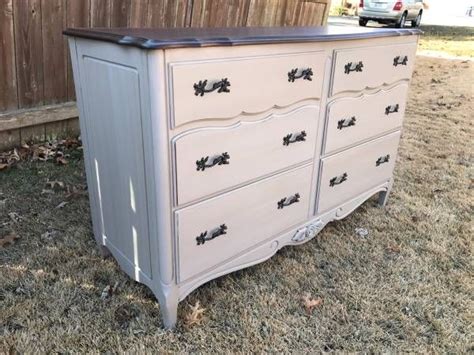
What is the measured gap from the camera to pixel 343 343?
1717 mm

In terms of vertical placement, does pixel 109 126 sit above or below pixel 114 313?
above

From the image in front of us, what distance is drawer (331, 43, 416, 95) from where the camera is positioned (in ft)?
6.46

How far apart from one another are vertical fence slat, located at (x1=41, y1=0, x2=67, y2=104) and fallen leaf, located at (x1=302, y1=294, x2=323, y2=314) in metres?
2.31

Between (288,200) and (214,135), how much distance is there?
61 centimetres

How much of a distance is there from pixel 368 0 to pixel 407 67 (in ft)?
39.3

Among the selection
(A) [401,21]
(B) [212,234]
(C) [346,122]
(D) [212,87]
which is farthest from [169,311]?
(A) [401,21]

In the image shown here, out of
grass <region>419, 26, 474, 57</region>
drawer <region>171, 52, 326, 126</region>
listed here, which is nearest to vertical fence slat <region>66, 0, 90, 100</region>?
drawer <region>171, 52, 326, 126</region>

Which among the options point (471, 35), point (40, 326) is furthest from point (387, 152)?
point (471, 35)

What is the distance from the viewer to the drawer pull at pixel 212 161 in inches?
61.8

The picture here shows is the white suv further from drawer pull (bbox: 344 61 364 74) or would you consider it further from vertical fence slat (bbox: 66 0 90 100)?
drawer pull (bbox: 344 61 364 74)

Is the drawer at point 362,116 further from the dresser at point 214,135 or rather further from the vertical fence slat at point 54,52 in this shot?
the vertical fence slat at point 54,52

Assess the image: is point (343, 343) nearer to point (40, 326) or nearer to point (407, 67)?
point (40, 326)

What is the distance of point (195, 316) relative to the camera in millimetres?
1767

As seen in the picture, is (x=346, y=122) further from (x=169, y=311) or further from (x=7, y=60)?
(x=7, y=60)
